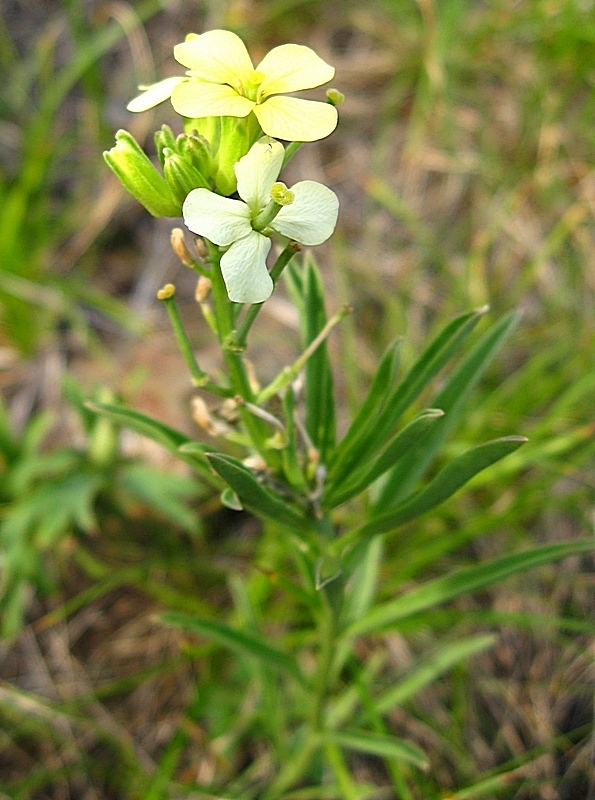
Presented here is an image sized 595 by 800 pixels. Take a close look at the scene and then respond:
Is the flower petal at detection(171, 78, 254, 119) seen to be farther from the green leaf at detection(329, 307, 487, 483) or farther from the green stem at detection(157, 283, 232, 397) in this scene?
the green leaf at detection(329, 307, 487, 483)

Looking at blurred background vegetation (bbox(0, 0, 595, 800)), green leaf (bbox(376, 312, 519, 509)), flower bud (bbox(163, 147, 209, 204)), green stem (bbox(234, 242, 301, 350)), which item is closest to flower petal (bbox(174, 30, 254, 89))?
flower bud (bbox(163, 147, 209, 204))

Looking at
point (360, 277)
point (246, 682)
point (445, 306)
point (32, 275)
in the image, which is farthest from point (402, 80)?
point (246, 682)

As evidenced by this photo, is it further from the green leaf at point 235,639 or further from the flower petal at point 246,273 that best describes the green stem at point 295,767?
the flower petal at point 246,273

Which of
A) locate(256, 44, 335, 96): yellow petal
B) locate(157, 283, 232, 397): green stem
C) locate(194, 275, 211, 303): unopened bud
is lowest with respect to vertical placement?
locate(157, 283, 232, 397): green stem

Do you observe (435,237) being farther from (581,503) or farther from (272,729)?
(272,729)

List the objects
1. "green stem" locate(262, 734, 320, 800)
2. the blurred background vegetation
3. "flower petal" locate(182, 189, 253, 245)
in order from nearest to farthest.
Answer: "flower petal" locate(182, 189, 253, 245), "green stem" locate(262, 734, 320, 800), the blurred background vegetation

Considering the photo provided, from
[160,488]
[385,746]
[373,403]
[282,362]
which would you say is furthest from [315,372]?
[282,362]
